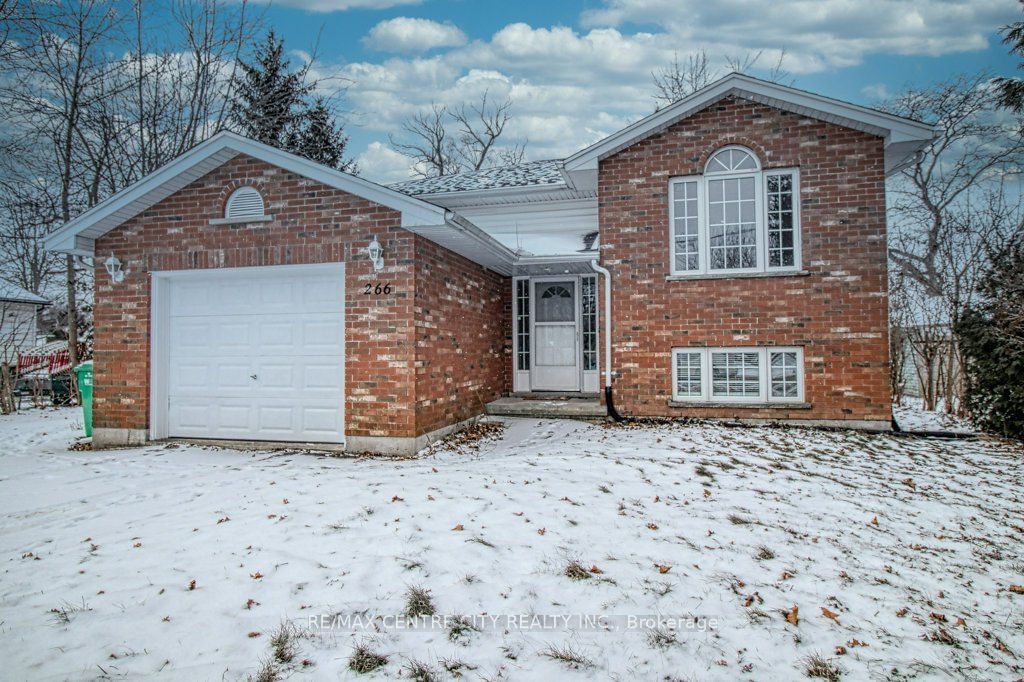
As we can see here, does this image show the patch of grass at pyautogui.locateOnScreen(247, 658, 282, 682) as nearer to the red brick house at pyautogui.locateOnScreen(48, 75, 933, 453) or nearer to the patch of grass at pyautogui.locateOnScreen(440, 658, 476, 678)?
the patch of grass at pyautogui.locateOnScreen(440, 658, 476, 678)

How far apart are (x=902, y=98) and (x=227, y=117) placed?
2051 cm

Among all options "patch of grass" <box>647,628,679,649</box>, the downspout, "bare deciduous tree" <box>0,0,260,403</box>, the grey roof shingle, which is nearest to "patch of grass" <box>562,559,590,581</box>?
"patch of grass" <box>647,628,679,649</box>

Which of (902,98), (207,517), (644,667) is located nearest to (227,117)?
(207,517)

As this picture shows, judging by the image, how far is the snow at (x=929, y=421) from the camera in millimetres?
8789

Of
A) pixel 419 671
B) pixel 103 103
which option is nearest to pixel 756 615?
pixel 419 671

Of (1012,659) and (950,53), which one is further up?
(950,53)

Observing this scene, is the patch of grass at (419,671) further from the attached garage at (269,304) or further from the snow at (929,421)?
the snow at (929,421)

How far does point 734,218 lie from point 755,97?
181 centimetres

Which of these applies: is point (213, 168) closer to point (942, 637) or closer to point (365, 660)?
point (365, 660)

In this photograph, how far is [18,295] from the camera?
1819 centimetres

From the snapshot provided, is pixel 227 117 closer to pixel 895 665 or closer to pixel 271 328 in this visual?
pixel 271 328

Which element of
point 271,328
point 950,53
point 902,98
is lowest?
point 271,328

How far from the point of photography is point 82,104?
12.9 metres

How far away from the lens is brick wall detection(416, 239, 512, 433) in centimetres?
735
